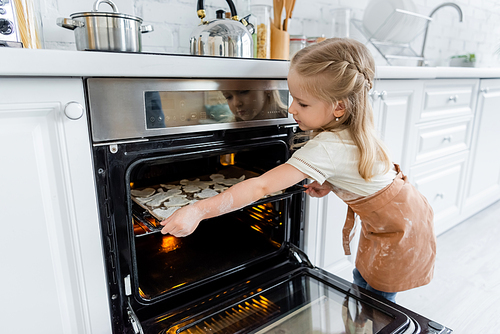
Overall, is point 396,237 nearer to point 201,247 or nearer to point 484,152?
point 201,247

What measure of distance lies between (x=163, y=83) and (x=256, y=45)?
58 centimetres

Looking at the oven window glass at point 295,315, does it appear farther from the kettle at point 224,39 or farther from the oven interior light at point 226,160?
the kettle at point 224,39

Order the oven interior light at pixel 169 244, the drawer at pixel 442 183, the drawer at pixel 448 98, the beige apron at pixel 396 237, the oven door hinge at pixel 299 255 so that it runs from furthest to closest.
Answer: the drawer at pixel 442 183, the drawer at pixel 448 98, the oven interior light at pixel 169 244, the oven door hinge at pixel 299 255, the beige apron at pixel 396 237

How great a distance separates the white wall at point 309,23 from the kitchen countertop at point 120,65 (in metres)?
0.60

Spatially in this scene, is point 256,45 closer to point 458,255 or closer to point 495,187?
point 458,255

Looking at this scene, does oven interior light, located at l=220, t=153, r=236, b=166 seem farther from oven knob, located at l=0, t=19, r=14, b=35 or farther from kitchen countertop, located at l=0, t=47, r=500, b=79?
oven knob, located at l=0, t=19, r=14, b=35

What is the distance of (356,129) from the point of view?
86cm

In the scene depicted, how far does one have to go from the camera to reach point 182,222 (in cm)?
71

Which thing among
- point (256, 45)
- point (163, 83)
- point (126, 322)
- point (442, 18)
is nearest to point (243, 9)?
point (256, 45)

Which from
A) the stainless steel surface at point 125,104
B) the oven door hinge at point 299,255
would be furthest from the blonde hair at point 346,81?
the oven door hinge at point 299,255

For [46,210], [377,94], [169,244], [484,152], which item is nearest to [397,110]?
[377,94]

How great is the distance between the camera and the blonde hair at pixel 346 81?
81 centimetres

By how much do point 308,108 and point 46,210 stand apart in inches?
24.4

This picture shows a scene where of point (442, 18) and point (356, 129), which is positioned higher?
point (442, 18)
